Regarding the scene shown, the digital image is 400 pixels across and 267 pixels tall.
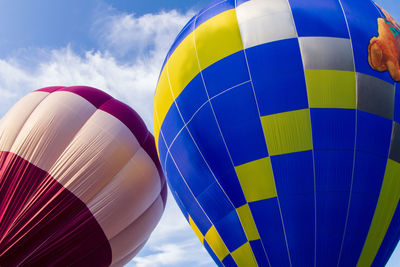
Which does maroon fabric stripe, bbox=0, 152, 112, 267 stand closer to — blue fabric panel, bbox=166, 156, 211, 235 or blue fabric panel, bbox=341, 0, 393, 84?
blue fabric panel, bbox=166, 156, 211, 235

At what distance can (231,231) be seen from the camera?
596cm

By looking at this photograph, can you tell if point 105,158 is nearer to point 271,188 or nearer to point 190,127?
point 190,127

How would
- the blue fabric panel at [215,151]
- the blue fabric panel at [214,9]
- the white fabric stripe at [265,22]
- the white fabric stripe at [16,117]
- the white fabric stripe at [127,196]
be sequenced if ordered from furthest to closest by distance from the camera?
the white fabric stripe at [16,117], the white fabric stripe at [127,196], the blue fabric panel at [214,9], the white fabric stripe at [265,22], the blue fabric panel at [215,151]

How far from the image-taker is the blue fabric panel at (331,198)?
543 cm

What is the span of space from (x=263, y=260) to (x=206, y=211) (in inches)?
44.3

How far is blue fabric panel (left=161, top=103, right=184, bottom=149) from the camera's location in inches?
262

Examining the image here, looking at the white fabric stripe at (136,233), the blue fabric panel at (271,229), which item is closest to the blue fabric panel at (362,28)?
the blue fabric panel at (271,229)

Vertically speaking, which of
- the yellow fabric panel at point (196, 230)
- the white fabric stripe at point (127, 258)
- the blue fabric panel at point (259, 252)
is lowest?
the blue fabric panel at point (259, 252)

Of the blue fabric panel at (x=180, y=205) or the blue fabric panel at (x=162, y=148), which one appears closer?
the blue fabric panel at (x=180, y=205)

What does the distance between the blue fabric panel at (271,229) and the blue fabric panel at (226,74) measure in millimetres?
1734

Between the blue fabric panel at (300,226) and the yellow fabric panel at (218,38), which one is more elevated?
the yellow fabric panel at (218,38)

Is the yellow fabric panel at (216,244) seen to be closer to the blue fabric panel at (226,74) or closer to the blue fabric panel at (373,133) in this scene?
the blue fabric panel at (226,74)

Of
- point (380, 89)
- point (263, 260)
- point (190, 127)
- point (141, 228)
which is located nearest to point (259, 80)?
point (190, 127)

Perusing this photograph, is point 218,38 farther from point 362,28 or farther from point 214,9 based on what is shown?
point 362,28
